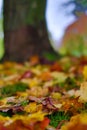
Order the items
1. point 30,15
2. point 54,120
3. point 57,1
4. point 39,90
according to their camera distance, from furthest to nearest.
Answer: point 30,15
point 57,1
point 39,90
point 54,120

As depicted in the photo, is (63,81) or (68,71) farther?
(68,71)

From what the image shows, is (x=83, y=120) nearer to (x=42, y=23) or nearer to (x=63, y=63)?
(x=63, y=63)

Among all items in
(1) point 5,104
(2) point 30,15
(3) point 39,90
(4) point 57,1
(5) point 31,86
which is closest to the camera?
(1) point 5,104

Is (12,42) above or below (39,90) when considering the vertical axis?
above

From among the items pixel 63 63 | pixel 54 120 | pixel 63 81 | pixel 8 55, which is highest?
pixel 8 55

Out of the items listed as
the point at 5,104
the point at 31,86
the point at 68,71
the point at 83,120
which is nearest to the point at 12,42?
the point at 68,71

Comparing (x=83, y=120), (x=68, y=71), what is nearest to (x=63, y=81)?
(x=68, y=71)
